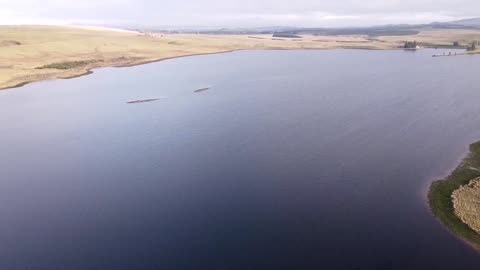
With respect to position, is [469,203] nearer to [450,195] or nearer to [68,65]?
[450,195]

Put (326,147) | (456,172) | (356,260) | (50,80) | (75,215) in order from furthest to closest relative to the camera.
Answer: (50,80), (326,147), (456,172), (75,215), (356,260)

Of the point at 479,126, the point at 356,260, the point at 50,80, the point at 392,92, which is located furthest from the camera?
the point at 50,80

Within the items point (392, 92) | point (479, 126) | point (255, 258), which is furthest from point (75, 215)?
point (392, 92)

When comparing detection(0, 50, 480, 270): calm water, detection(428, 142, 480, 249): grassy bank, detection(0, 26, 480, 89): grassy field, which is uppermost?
detection(428, 142, 480, 249): grassy bank

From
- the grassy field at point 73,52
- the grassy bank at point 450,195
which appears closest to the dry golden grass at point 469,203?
the grassy bank at point 450,195

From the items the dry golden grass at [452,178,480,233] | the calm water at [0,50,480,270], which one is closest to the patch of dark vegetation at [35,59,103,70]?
the calm water at [0,50,480,270]

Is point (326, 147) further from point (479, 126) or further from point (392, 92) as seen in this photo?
point (392, 92)

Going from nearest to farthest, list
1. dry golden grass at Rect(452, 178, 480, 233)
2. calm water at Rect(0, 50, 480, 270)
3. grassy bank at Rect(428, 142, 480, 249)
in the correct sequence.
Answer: calm water at Rect(0, 50, 480, 270) < grassy bank at Rect(428, 142, 480, 249) < dry golden grass at Rect(452, 178, 480, 233)

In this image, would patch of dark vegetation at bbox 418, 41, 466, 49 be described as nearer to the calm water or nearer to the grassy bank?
the calm water
